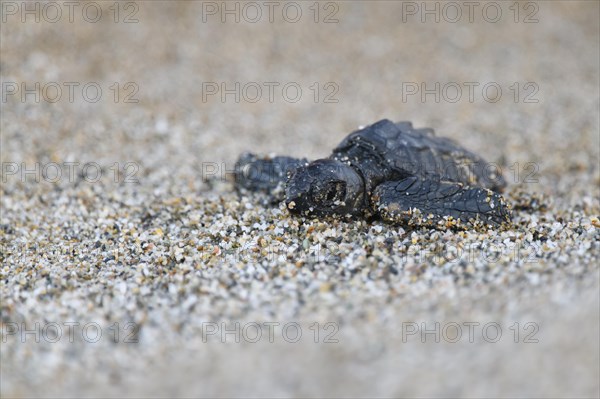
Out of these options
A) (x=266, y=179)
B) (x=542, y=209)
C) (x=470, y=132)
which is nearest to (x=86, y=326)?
(x=266, y=179)

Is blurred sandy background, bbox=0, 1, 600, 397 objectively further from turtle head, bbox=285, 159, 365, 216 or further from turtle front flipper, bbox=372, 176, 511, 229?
turtle front flipper, bbox=372, 176, 511, 229

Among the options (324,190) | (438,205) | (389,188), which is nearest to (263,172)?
(324,190)

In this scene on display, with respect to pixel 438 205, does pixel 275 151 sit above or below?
above

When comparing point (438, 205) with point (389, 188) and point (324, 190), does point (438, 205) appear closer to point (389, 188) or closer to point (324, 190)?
point (389, 188)

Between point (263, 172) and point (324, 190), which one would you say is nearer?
point (324, 190)

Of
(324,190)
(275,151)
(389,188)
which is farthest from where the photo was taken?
(275,151)

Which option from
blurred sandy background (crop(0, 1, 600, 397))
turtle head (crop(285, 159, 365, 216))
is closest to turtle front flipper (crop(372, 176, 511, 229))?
turtle head (crop(285, 159, 365, 216))
